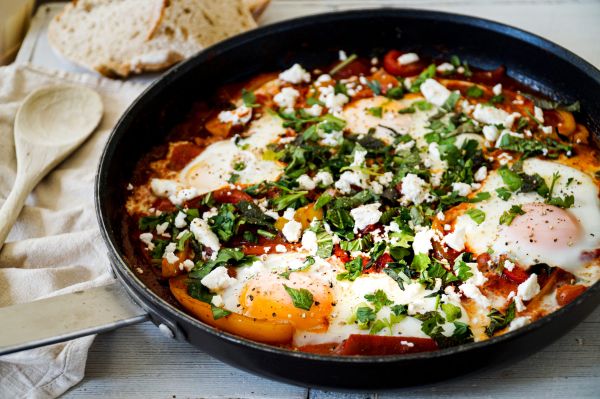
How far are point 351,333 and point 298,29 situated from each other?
1.89 metres

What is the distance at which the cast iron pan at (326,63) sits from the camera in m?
2.12

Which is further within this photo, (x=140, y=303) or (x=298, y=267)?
(x=298, y=267)

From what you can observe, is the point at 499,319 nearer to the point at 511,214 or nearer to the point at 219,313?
the point at 511,214

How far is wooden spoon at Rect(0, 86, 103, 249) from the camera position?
10.6ft

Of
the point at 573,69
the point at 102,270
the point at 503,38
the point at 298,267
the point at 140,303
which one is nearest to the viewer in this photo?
the point at 140,303

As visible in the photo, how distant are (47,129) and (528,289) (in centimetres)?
244

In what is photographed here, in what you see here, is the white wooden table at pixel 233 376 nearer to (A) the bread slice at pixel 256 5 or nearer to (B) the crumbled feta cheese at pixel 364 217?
(B) the crumbled feta cheese at pixel 364 217

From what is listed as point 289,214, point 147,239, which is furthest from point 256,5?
point 147,239

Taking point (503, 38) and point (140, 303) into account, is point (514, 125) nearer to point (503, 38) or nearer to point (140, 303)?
point (503, 38)

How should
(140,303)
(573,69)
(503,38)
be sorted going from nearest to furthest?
(140,303), (573,69), (503,38)

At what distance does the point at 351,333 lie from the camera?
2.43 metres

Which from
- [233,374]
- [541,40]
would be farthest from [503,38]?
[233,374]

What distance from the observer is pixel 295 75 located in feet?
11.9

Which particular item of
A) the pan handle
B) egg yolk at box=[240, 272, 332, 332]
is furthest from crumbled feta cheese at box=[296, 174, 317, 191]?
the pan handle
